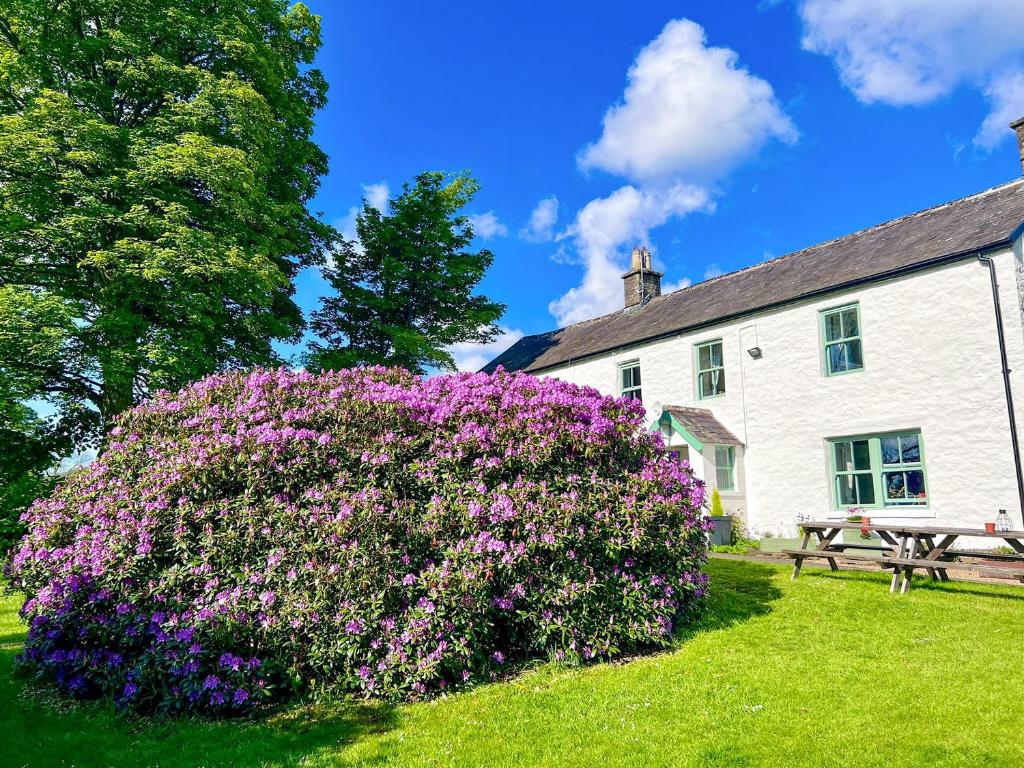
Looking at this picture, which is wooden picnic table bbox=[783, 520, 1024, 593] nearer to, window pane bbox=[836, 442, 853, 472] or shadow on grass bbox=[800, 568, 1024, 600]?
shadow on grass bbox=[800, 568, 1024, 600]

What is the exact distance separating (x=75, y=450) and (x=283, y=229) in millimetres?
7530

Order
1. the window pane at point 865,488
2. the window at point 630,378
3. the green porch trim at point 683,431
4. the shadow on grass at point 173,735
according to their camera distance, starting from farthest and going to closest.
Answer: the window at point 630,378
the green porch trim at point 683,431
the window pane at point 865,488
the shadow on grass at point 173,735

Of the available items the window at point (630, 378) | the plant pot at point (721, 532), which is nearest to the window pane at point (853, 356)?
the plant pot at point (721, 532)

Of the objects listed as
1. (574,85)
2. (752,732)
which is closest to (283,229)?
(574,85)

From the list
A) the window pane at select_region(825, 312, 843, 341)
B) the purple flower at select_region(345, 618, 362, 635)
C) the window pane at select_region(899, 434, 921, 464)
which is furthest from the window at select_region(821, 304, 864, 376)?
the purple flower at select_region(345, 618, 362, 635)

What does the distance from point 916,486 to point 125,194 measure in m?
19.1

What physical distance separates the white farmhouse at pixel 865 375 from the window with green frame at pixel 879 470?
29mm

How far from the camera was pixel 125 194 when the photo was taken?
13547mm

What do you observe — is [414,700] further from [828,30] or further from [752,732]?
[828,30]

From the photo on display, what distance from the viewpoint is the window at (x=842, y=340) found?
13.8m

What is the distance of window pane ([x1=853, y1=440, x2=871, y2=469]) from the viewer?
44.2 ft

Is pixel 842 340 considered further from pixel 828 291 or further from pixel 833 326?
pixel 828 291

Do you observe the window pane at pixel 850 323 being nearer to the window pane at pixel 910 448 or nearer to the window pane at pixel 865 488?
the window pane at pixel 910 448

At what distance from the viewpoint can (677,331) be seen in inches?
705
